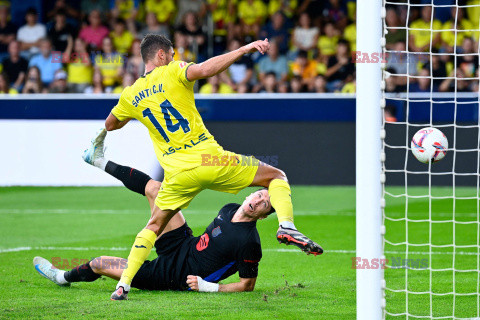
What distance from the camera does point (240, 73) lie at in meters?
15.0

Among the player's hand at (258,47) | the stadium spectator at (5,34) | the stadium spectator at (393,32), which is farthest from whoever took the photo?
the stadium spectator at (5,34)

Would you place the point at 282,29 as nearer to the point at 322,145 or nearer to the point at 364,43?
the point at 322,145

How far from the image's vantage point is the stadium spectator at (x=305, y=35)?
1516cm

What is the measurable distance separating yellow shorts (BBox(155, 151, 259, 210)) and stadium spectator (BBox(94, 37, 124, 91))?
1001 cm

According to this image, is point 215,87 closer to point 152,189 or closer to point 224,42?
point 224,42

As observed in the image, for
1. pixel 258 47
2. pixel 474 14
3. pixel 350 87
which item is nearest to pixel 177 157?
pixel 258 47

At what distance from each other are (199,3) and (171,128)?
438 inches

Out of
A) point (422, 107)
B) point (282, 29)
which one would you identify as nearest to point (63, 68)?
point (282, 29)

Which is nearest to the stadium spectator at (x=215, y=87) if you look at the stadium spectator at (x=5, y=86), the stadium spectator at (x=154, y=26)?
the stadium spectator at (x=154, y=26)

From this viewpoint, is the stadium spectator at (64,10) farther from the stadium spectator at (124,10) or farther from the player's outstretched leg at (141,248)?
the player's outstretched leg at (141,248)

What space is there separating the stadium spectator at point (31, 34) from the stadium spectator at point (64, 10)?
0.34 meters

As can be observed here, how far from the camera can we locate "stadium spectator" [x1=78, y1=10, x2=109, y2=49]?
15953 mm

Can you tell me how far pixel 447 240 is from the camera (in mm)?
8227

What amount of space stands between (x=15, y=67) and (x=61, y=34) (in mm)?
1218
